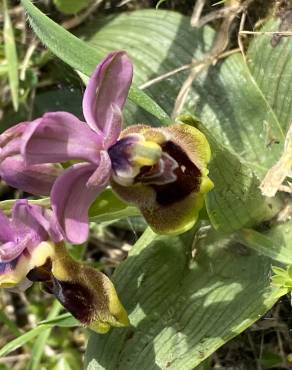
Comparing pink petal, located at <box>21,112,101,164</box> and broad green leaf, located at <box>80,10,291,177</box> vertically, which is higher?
pink petal, located at <box>21,112,101,164</box>

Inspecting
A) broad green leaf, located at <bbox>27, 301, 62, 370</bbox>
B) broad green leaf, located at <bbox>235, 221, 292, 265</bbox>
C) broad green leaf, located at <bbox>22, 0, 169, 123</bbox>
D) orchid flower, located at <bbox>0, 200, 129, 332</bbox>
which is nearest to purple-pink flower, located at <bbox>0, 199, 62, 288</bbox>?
orchid flower, located at <bbox>0, 200, 129, 332</bbox>

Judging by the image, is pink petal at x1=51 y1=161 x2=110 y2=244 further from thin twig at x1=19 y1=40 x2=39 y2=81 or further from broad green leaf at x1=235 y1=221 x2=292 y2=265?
thin twig at x1=19 y1=40 x2=39 y2=81

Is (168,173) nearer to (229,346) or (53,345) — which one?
(229,346)

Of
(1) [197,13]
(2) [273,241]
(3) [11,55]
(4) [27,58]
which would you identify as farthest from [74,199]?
(4) [27,58]

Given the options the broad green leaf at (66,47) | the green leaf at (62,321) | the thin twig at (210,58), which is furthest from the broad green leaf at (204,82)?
the green leaf at (62,321)

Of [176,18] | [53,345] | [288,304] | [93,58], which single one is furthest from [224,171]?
[53,345]

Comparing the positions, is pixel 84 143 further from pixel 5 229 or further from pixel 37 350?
pixel 37 350
